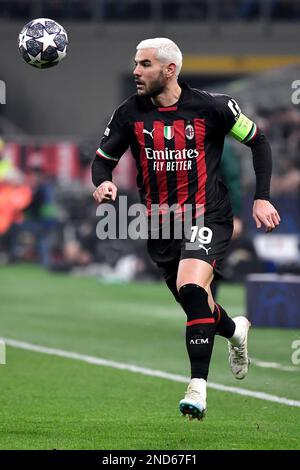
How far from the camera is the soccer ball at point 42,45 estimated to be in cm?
892

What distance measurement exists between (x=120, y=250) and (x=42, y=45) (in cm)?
1352

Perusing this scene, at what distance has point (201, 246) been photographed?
7.85 metres

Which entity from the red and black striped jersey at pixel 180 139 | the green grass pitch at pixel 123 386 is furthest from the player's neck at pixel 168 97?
the green grass pitch at pixel 123 386

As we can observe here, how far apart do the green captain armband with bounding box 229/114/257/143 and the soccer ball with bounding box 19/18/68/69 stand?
1.57m

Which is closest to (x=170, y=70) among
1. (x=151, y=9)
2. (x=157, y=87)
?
(x=157, y=87)

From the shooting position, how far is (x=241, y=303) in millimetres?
16844

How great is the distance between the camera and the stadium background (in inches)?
319

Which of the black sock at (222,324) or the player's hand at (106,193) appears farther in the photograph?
the black sock at (222,324)

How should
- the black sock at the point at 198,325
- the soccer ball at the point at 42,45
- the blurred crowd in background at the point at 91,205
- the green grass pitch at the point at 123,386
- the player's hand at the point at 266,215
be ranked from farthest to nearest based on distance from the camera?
the blurred crowd in background at the point at 91,205 < the soccer ball at the point at 42,45 < the player's hand at the point at 266,215 < the black sock at the point at 198,325 < the green grass pitch at the point at 123,386

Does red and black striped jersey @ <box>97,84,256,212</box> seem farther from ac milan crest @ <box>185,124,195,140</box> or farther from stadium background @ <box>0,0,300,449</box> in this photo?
stadium background @ <box>0,0,300,449</box>

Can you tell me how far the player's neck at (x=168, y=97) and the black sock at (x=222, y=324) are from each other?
4.43ft

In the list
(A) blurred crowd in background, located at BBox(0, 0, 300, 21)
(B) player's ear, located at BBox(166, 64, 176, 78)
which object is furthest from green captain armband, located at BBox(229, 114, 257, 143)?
(A) blurred crowd in background, located at BBox(0, 0, 300, 21)

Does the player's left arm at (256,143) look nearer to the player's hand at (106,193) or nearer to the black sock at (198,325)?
the black sock at (198,325)

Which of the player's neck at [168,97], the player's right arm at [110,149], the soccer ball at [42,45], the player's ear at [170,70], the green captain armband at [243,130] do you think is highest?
the soccer ball at [42,45]
